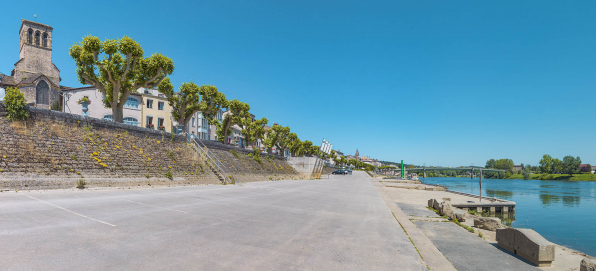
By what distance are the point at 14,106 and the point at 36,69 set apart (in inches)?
2045

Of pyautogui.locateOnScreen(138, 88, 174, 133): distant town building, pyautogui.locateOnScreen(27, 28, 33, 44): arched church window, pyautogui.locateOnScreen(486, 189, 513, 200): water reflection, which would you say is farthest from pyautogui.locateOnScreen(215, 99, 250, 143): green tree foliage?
pyautogui.locateOnScreen(27, 28, 33, 44): arched church window

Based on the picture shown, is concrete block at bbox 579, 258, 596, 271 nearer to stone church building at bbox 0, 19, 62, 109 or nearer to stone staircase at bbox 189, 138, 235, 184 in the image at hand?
stone staircase at bbox 189, 138, 235, 184

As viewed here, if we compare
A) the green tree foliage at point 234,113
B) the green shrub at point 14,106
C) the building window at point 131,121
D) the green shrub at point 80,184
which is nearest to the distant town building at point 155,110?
the building window at point 131,121

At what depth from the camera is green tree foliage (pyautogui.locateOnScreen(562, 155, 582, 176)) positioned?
146 metres

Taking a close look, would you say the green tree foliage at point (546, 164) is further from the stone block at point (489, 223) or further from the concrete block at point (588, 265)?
the concrete block at point (588, 265)

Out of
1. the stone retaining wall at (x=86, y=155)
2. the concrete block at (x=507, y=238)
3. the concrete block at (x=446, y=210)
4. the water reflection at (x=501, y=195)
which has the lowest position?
the water reflection at (x=501, y=195)

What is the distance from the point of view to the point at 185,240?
6.85 m

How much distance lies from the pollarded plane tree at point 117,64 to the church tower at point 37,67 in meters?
37.5

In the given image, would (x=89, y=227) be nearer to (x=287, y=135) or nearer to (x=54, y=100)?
(x=54, y=100)

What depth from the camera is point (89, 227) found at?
24.7 ft

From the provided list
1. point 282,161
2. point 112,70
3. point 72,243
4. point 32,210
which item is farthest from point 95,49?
point 282,161

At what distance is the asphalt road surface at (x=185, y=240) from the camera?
5.31 metres

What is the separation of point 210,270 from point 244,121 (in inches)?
1864

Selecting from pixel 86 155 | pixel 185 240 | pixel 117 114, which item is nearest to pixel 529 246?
pixel 185 240
